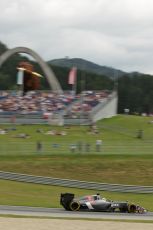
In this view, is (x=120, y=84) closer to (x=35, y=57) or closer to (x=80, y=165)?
(x=35, y=57)

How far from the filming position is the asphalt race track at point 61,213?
19.5m

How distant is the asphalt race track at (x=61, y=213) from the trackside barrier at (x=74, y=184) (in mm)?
8303

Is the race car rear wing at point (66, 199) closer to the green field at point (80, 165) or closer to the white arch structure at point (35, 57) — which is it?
the green field at point (80, 165)

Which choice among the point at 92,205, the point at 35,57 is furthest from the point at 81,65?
the point at 92,205

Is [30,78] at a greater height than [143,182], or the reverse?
[30,78]

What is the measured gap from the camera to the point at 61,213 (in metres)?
20.2

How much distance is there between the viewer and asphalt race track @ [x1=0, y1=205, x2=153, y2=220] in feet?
64.1

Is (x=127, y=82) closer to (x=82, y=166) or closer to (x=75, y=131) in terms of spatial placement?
(x=75, y=131)

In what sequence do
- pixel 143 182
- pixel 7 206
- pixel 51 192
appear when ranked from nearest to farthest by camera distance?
pixel 7 206, pixel 51 192, pixel 143 182

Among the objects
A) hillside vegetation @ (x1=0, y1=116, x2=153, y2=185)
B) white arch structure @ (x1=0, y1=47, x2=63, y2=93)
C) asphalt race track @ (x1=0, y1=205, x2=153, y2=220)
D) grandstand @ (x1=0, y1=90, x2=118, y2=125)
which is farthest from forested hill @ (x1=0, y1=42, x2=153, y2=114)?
asphalt race track @ (x1=0, y1=205, x2=153, y2=220)

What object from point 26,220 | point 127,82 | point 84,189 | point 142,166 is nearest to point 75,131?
point 142,166

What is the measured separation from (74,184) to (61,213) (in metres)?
10.0

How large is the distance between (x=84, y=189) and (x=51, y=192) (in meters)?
2.88

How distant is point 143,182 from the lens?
32.6 metres
